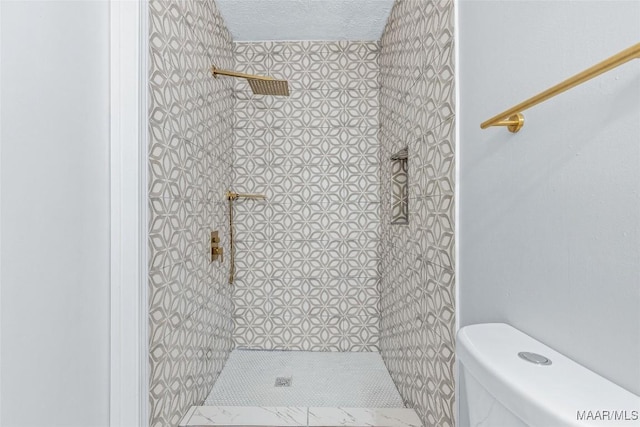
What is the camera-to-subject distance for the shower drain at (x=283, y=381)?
183cm

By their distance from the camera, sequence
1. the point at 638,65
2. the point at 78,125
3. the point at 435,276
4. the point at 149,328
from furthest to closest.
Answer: the point at 435,276
the point at 149,328
the point at 78,125
the point at 638,65

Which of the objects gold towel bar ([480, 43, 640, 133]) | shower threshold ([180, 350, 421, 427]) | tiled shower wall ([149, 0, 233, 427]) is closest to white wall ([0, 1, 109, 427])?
tiled shower wall ([149, 0, 233, 427])

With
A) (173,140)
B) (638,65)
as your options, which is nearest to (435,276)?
(638,65)

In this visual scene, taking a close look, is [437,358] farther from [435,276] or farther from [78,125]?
[78,125]

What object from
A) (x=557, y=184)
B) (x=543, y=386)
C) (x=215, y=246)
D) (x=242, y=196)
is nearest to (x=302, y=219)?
(x=242, y=196)

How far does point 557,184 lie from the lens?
0.65 metres

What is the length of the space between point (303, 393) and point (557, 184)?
1536 mm

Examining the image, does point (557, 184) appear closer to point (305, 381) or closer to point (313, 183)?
point (305, 381)

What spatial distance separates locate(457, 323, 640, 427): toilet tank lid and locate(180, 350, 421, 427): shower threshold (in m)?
0.94

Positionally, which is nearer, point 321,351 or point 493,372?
point 493,372

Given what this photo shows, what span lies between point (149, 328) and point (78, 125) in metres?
0.63

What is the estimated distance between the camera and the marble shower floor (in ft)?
5.43

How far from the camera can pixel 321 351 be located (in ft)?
7.60

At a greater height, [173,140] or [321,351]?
[173,140]
